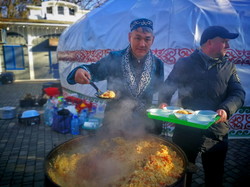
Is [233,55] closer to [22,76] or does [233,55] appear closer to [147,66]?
[147,66]

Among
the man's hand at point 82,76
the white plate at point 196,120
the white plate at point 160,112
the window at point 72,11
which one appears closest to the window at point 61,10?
the window at point 72,11

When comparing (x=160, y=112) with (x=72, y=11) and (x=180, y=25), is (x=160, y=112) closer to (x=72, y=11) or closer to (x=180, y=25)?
(x=180, y=25)

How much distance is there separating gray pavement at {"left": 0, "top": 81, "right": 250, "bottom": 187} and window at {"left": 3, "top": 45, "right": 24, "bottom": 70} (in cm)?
1223

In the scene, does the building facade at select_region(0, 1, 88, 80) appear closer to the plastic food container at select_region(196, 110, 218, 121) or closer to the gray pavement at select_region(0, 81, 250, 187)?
the gray pavement at select_region(0, 81, 250, 187)

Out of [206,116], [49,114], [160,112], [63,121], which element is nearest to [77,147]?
[160,112]

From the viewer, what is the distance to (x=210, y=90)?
260 centimetres

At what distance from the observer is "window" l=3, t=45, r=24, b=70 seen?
16.7 metres

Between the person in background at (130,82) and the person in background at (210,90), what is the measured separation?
0.32 metres

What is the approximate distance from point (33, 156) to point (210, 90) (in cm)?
410

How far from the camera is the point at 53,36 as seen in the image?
17.7m

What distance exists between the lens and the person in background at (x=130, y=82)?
296 cm

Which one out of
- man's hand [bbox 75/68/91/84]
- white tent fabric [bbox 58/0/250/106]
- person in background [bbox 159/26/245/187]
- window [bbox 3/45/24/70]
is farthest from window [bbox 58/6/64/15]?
person in background [bbox 159/26/245/187]

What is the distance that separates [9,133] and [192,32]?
613cm

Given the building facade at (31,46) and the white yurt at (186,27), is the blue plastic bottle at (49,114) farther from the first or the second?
the building facade at (31,46)
